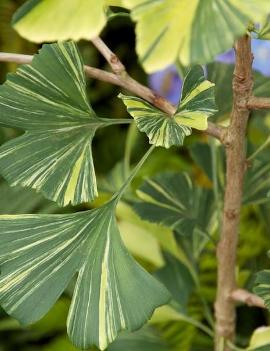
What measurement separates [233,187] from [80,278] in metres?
0.16

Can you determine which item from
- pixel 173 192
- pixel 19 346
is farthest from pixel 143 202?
pixel 19 346

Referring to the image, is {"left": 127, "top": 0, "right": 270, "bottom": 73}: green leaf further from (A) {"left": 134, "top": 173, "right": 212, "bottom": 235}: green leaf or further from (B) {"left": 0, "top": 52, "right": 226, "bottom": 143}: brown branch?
(A) {"left": 134, "top": 173, "right": 212, "bottom": 235}: green leaf

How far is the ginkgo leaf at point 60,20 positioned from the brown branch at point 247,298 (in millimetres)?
368

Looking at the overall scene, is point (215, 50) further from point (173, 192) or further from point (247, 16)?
point (173, 192)

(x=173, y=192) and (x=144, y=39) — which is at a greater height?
(x=144, y=39)

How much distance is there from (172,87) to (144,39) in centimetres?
92

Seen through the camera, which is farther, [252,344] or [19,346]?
[19,346]

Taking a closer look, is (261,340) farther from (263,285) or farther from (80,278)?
(80,278)

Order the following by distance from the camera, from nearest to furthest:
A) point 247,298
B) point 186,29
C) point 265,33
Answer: point 186,29 < point 265,33 < point 247,298

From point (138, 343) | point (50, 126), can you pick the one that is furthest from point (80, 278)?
point (138, 343)

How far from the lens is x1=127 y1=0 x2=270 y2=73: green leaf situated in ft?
1.00

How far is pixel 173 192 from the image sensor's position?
699mm

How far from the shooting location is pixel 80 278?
483 mm

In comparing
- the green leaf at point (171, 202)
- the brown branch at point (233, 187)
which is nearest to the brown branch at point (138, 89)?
the brown branch at point (233, 187)
